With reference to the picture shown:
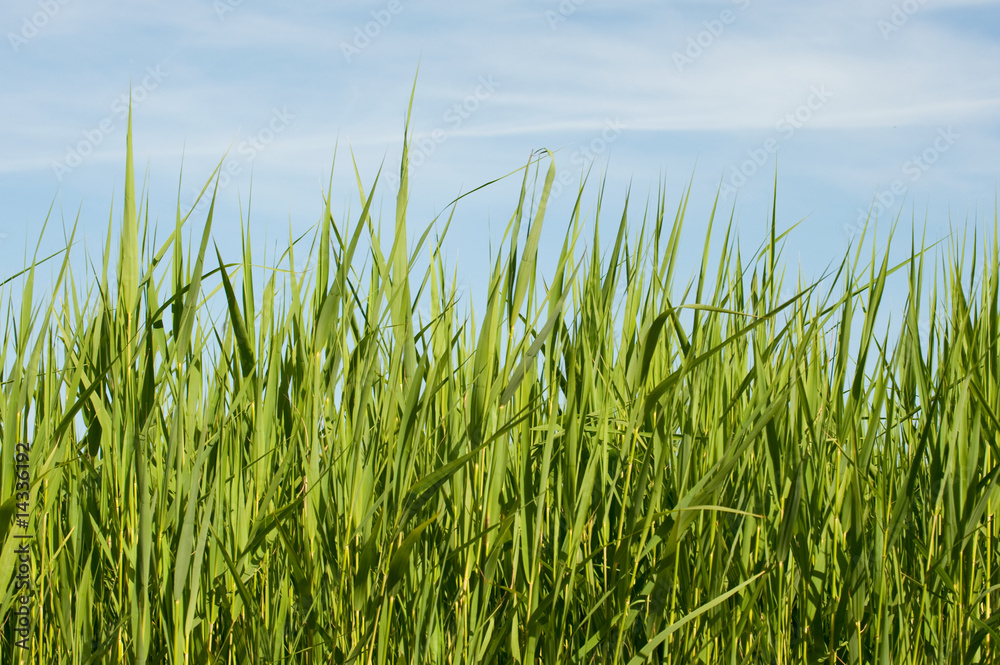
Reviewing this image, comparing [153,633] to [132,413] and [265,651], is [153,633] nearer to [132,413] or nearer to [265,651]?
[265,651]

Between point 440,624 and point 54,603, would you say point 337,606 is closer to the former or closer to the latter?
point 440,624

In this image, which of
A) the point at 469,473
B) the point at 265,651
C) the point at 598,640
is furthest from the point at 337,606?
the point at 598,640

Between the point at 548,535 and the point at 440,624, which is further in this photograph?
the point at 548,535

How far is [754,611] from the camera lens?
5.10 feet

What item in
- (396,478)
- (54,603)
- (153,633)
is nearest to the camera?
(396,478)

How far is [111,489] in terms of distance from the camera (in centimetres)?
144

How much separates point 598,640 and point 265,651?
0.57 metres

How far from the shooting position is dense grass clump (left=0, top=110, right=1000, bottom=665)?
4.24 feet

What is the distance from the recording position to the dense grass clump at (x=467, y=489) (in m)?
1.29

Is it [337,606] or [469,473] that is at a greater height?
[469,473]

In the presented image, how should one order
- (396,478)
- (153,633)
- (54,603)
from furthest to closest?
(54,603) < (153,633) < (396,478)

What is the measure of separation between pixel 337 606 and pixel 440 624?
0.22m

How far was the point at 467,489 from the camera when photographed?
1.33 meters

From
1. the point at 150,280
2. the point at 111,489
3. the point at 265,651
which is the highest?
the point at 150,280
